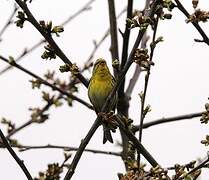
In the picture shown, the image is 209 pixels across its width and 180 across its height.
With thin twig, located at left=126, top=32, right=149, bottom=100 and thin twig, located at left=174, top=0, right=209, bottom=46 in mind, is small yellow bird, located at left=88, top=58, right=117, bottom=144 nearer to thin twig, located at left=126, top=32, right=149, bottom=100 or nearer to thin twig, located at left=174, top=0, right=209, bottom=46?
thin twig, located at left=126, top=32, right=149, bottom=100

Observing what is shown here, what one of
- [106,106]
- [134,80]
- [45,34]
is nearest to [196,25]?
[106,106]

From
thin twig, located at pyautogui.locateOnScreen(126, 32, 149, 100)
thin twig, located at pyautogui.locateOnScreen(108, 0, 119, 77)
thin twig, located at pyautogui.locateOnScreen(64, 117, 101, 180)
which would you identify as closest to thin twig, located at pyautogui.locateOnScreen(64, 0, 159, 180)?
thin twig, located at pyautogui.locateOnScreen(64, 117, 101, 180)

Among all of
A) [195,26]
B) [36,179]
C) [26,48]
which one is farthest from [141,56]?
[26,48]

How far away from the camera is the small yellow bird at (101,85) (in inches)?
186

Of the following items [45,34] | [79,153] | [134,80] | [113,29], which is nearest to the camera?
[79,153]

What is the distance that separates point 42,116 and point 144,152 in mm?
2250

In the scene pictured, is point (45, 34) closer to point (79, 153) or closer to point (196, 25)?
point (79, 153)

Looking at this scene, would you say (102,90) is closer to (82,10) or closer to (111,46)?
(111,46)

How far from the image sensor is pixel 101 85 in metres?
4.73

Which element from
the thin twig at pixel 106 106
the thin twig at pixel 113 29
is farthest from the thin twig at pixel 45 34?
the thin twig at pixel 113 29

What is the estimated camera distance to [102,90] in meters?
4.71

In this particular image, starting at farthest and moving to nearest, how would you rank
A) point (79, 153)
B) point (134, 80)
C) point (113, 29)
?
point (134, 80) → point (113, 29) → point (79, 153)

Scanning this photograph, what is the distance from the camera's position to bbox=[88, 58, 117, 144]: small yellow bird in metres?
4.71

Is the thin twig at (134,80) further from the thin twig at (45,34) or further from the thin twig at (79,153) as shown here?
the thin twig at (79,153)
